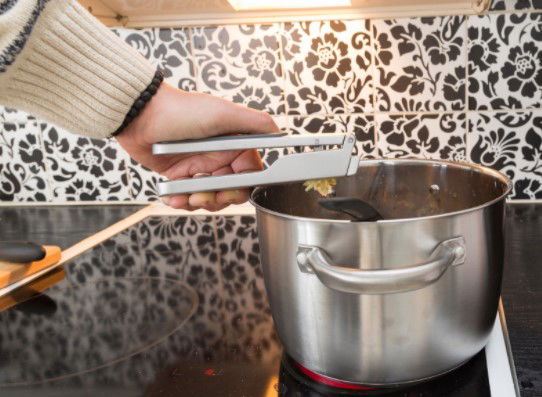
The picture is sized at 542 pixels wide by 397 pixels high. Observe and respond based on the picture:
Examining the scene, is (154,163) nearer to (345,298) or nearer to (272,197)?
(272,197)

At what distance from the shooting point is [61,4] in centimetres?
53

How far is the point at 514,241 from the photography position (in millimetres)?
783

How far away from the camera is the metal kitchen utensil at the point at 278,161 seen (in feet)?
1.54

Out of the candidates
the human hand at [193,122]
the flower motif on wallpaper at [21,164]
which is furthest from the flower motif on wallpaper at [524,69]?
the flower motif on wallpaper at [21,164]

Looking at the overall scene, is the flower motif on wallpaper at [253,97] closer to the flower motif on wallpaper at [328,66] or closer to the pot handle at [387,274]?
the flower motif on wallpaper at [328,66]

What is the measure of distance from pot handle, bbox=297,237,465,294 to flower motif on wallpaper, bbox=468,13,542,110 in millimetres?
609

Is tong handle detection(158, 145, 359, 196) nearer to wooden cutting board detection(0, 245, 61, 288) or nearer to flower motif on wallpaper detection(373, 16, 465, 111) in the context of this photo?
wooden cutting board detection(0, 245, 61, 288)

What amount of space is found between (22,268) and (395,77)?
27.8 inches

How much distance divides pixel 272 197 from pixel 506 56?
1.86 ft

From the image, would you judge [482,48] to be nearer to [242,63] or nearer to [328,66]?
[328,66]

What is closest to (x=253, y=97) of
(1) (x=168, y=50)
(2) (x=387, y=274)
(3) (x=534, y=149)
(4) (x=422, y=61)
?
(1) (x=168, y=50)

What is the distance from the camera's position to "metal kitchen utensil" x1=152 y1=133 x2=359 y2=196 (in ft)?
1.54

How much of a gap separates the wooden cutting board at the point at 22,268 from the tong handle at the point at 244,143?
0.40 meters

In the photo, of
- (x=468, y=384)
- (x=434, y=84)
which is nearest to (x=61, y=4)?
(x=468, y=384)
